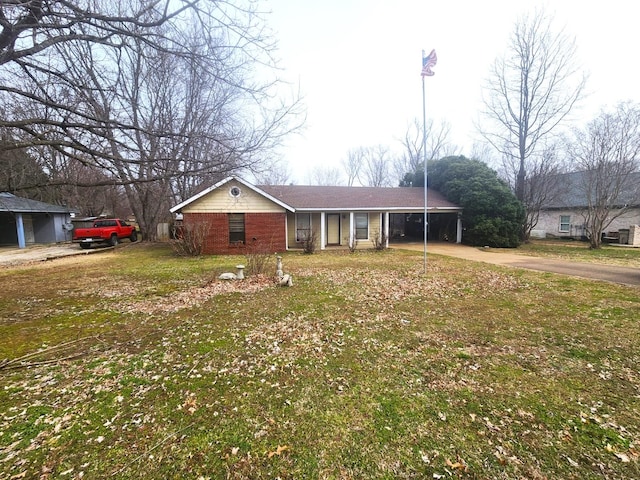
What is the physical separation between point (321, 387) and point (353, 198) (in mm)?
15912

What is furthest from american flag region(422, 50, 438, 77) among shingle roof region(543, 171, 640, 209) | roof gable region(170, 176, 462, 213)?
shingle roof region(543, 171, 640, 209)

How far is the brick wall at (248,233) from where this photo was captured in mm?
14383

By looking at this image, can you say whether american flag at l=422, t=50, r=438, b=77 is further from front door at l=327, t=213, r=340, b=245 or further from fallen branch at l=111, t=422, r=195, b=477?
front door at l=327, t=213, r=340, b=245

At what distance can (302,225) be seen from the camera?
16969 mm

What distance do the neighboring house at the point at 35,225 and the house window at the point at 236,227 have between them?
1434 centimetres

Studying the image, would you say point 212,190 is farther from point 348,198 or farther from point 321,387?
point 321,387

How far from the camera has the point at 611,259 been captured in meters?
12.0

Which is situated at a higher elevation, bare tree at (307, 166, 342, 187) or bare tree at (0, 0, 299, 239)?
bare tree at (307, 166, 342, 187)

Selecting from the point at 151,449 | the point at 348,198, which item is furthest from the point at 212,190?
the point at 151,449

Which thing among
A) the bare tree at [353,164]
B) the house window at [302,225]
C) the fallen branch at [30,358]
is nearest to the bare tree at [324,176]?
the bare tree at [353,164]

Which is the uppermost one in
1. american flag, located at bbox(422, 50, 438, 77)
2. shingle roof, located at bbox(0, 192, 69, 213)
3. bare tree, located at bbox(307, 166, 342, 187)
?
bare tree, located at bbox(307, 166, 342, 187)

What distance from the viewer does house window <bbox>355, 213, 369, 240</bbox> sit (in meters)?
17.5

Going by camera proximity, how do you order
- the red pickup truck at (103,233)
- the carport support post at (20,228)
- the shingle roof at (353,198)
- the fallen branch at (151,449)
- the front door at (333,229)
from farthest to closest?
the carport support post at (20,228), the front door at (333,229), the red pickup truck at (103,233), the shingle roof at (353,198), the fallen branch at (151,449)

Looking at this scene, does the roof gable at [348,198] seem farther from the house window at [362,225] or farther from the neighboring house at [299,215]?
the house window at [362,225]
